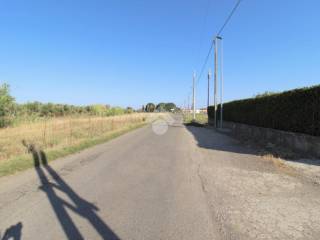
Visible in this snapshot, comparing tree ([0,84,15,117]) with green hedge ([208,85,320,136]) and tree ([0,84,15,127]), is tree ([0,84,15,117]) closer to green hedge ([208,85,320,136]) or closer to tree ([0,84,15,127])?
tree ([0,84,15,127])

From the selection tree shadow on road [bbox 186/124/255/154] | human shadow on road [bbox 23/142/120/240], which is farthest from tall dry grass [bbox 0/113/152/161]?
tree shadow on road [bbox 186/124/255/154]

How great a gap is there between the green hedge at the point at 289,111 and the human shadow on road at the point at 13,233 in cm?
1043

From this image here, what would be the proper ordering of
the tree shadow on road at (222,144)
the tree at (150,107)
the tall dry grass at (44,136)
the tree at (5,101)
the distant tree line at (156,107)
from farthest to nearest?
1. the distant tree line at (156,107)
2. the tree at (150,107)
3. the tree at (5,101)
4. the tree shadow on road at (222,144)
5. the tall dry grass at (44,136)

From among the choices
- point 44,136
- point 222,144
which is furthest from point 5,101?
point 222,144

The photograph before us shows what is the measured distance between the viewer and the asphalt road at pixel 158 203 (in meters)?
3.89

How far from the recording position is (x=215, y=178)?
23.7 feet

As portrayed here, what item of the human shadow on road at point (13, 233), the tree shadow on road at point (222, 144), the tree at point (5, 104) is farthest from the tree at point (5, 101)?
the human shadow on road at point (13, 233)

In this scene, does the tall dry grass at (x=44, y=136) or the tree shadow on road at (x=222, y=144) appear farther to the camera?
the tree shadow on road at (x=222, y=144)

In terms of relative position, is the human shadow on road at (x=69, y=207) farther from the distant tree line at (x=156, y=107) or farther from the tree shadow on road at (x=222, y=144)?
the distant tree line at (x=156, y=107)

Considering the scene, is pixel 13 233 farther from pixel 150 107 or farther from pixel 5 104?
pixel 150 107

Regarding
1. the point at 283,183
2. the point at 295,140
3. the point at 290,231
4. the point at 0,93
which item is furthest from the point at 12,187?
the point at 0,93

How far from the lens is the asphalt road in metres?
3.89

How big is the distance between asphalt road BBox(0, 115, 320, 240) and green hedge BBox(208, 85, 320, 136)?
3.56 metres

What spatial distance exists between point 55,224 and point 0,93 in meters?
27.1
